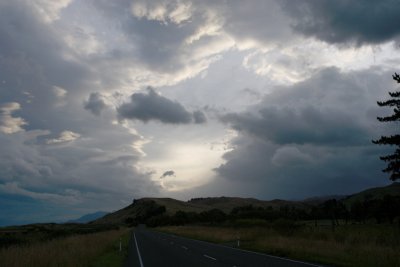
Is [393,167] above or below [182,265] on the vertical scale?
above

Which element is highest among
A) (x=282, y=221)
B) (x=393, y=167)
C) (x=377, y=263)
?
(x=393, y=167)

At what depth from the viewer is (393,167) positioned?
4069 cm

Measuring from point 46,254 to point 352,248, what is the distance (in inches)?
631

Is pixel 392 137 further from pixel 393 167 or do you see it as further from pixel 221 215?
pixel 221 215

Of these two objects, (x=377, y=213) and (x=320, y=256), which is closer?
(x=320, y=256)

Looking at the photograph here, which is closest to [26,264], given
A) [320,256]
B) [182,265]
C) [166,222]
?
[182,265]

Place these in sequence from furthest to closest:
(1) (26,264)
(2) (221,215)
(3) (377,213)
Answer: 1. (2) (221,215)
2. (3) (377,213)
3. (1) (26,264)

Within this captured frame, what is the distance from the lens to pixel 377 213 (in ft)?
327

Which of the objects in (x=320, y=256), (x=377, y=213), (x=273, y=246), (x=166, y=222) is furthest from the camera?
(x=166, y=222)

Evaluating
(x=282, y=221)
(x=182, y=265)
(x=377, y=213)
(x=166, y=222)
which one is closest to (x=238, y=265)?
(x=182, y=265)

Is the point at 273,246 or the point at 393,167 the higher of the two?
the point at 393,167

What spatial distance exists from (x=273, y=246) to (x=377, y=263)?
11042 millimetres

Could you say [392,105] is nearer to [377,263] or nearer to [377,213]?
[377,263]

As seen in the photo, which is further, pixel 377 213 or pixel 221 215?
pixel 221 215
